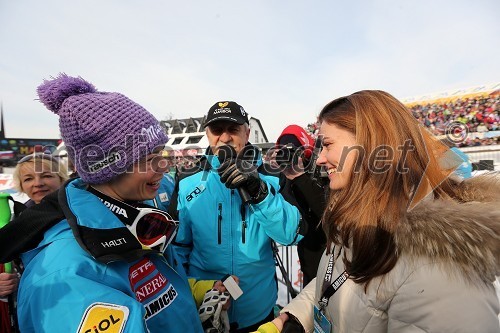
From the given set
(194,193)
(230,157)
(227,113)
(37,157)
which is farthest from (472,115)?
(37,157)

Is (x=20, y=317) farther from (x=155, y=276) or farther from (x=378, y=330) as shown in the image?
(x=378, y=330)

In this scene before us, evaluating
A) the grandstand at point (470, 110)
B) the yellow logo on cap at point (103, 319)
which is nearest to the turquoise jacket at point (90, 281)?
the yellow logo on cap at point (103, 319)

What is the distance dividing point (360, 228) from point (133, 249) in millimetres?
875

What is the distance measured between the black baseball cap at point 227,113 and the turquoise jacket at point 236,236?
1.16 feet

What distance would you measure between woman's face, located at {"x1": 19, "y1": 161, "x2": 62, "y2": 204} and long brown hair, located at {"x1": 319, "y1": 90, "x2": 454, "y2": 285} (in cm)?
317

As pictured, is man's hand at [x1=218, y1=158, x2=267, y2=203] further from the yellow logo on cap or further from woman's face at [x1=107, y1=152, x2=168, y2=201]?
the yellow logo on cap

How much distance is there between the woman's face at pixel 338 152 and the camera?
124 cm

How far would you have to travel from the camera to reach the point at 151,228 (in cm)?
115

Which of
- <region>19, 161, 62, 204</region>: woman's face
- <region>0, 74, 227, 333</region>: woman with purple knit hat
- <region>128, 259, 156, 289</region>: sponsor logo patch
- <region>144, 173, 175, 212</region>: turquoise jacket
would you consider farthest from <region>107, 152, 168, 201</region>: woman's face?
<region>19, 161, 62, 204</region>: woman's face

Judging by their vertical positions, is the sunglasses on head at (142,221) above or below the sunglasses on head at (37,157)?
above

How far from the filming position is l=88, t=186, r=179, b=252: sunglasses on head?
1096mm

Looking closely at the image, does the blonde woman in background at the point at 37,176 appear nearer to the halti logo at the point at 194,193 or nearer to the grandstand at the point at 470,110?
the halti logo at the point at 194,193

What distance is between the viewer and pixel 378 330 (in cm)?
104

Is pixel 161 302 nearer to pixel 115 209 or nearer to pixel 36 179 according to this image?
pixel 115 209
